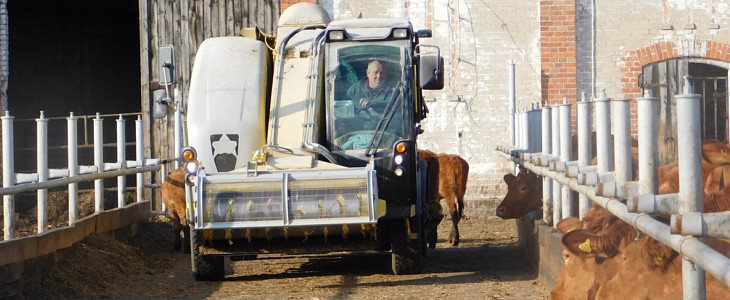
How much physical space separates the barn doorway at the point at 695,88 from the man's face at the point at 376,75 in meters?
8.92

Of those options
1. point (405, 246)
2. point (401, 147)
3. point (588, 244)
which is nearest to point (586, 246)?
point (588, 244)

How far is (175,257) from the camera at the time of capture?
14250 mm

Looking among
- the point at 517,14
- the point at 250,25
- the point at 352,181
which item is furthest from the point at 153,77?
the point at 352,181

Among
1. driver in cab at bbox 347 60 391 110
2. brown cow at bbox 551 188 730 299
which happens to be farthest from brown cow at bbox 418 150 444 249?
brown cow at bbox 551 188 730 299

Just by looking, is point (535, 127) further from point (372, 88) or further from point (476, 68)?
point (476, 68)

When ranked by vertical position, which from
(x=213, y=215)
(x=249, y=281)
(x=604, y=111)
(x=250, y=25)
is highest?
(x=250, y=25)

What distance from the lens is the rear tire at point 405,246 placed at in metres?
11.5

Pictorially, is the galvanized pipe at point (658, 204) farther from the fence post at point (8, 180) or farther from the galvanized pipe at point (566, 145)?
the fence post at point (8, 180)

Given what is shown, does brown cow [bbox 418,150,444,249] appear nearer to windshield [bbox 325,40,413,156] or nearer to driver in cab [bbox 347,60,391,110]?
windshield [bbox 325,40,413,156]

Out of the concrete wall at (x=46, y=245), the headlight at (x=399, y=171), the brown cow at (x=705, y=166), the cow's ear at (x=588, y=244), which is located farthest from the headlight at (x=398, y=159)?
the cow's ear at (x=588, y=244)

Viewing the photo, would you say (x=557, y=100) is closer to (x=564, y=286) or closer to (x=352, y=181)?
(x=352, y=181)

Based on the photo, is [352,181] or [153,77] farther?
[153,77]

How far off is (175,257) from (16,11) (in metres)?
15.7

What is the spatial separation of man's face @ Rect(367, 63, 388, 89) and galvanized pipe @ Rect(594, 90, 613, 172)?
3936mm
